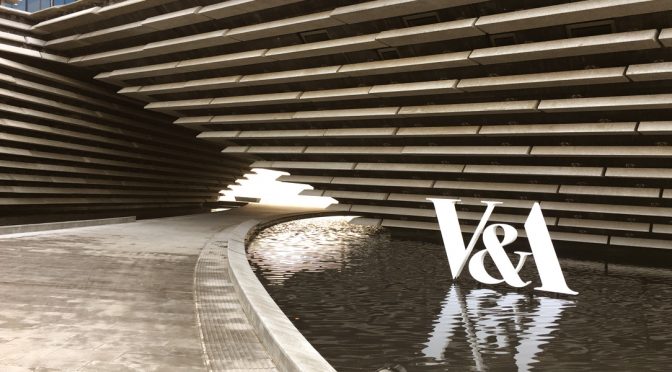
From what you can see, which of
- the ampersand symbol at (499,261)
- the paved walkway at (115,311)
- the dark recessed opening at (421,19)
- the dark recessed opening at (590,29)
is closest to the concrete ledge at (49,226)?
the paved walkway at (115,311)

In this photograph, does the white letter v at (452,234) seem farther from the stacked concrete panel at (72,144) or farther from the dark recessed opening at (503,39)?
the stacked concrete panel at (72,144)

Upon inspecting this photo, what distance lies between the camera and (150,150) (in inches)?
766

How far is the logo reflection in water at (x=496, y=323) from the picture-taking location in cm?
561

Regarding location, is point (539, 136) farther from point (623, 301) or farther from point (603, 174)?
point (623, 301)

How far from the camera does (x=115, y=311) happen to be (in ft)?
18.7

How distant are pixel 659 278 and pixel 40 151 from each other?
1606 cm

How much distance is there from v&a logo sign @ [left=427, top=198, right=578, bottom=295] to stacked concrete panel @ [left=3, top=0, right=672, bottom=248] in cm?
211

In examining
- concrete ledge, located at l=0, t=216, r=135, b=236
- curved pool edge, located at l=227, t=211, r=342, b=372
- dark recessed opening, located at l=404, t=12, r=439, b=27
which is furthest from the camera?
concrete ledge, located at l=0, t=216, r=135, b=236

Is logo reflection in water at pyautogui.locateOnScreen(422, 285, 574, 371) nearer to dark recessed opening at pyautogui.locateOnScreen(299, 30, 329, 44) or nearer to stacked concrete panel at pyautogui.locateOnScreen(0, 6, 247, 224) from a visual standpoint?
dark recessed opening at pyautogui.locateOnScreen(299, 30, 329, 44)

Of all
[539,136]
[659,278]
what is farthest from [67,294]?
[659,278]

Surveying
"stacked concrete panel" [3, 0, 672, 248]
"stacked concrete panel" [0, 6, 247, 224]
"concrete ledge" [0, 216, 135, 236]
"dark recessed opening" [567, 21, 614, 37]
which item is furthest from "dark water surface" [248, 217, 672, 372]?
"stacked concrete panel" [0, 6, 247, 224]

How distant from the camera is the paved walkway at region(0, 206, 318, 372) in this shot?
4.23 metres

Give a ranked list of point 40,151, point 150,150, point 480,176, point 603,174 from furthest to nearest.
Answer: point 150,150 < point 40,151 < point 480,176 < point 603,174

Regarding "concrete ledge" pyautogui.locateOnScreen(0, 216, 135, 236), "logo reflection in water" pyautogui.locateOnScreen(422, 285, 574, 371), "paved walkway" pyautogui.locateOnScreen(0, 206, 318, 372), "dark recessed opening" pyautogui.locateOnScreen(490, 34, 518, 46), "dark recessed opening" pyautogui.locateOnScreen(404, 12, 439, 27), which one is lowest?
"logo reflection in water" pyautogui.locateOnScreen(422, 285, 574, 371)
